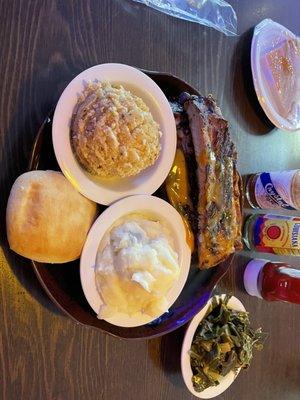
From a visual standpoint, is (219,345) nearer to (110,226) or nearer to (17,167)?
(110,226)

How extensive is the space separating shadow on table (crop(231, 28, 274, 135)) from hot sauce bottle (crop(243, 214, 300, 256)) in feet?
1.36

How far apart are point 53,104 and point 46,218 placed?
1.20 feet

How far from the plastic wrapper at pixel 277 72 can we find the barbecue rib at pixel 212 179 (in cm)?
54

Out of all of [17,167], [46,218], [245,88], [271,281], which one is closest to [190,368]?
[271,281]

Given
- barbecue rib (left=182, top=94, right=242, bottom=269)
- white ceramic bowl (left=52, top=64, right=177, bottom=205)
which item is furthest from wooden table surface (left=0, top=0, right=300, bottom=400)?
barbecue rib (left=182, top=94, right=242, bottom=269)

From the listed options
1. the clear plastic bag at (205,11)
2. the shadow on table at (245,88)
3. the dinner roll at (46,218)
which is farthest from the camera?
the shadow on table at (245,88)

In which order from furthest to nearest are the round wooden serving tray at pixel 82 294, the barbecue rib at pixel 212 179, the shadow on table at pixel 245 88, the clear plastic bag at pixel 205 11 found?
the shadow on table at pixel 245 88, the clear plastic bag at pixel 205 11, the barbecue rib at pixel 212 179, the round wooden serving tray at pixel 82 294

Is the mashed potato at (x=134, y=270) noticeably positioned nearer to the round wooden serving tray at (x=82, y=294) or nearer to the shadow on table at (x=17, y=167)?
the round wooden serving tray at (x=82, y=294)

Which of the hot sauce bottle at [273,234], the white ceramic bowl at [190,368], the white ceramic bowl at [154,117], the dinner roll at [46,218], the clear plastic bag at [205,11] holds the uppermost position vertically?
the clear plastic bag at [205,11]

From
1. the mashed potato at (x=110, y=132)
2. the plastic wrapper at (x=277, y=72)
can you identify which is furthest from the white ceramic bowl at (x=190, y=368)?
the plastic wrapper at (x=277, y=72)

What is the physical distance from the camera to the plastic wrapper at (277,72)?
194 cm

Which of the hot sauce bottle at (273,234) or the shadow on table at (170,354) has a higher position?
the hot sauce bottle at (273,234)

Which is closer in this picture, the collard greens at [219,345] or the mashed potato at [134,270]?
the mashed potato at [134,270]

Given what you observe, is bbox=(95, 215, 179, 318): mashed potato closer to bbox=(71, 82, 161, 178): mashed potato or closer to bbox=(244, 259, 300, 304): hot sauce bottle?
bbox=(71, 82, 161, 178): mashed potato
